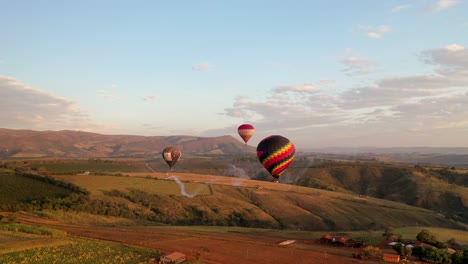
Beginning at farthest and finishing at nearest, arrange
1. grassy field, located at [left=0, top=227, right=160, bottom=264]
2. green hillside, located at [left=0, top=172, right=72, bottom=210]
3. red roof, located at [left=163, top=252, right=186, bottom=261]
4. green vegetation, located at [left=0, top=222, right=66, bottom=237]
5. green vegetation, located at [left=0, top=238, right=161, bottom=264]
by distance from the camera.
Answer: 1. green hillside, located at [left=0, top=172, right=72, bottom=210]
2. green vegetation, located at [left=0, top=222, right=66, bottom=237]
3. red roof, located at [left=163, top=252, right=186, bottom=261]
4. grassy field, located at [left=0, top=227, right=160, bottom=264]
5. green vegetation, located at [left=0, top=238, right=161, bottom=264]

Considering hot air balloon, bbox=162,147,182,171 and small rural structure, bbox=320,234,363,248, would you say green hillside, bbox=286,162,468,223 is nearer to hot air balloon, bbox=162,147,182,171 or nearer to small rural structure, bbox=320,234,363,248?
small rural structure, bbox=320,234,363,248

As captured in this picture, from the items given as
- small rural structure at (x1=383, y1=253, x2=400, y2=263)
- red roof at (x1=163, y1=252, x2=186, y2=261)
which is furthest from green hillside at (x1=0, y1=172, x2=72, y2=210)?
small rural structure at (x1=383, y1=253, x2=400, y2=263)

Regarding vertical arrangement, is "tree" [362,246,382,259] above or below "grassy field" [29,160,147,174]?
below

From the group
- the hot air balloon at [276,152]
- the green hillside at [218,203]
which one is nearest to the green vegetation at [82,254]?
the hot air balloon at [276,152]

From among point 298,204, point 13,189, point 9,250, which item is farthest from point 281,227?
point 13,189

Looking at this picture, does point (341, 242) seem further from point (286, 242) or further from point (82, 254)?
point (82, 254)

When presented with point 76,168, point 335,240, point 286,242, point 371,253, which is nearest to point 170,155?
point 286,242

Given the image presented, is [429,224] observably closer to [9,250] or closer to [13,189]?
[9,250]
